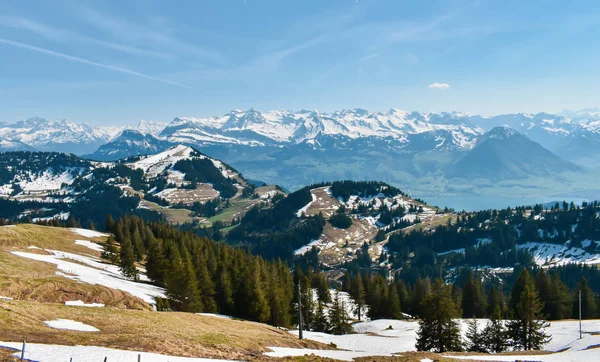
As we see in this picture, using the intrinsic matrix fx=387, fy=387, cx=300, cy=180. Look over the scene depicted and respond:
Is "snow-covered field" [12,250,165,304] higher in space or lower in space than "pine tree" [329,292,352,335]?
higher

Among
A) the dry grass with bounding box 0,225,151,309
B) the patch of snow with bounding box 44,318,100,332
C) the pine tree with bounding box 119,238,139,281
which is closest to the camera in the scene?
the patch of snow with bounding box 44,318,100,332

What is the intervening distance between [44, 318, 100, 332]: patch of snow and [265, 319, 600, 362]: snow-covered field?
697 inches

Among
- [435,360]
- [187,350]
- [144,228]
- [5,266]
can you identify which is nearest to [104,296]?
[5,266]

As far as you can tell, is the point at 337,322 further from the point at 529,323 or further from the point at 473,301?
the point at 473,301

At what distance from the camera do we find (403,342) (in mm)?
76000

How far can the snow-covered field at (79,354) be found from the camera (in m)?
27.2

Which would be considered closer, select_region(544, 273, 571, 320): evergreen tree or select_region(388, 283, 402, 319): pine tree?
select_region(544, 273, 571, 320): evergreen tree

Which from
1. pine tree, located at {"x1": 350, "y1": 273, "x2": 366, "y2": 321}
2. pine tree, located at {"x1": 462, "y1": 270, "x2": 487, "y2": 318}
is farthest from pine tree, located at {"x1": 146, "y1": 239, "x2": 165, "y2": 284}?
pine tree, located at {"x1": 462, "y1": 270, "x2": 487, "y2": 318}

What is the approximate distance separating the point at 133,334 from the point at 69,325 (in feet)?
21.2

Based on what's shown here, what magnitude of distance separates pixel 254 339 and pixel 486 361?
1045 inches

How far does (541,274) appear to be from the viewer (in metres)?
110

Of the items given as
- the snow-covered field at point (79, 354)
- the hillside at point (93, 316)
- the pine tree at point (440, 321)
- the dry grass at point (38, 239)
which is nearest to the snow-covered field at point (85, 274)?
the hillside at point (93, 316)

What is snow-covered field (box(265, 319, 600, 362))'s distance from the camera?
46.9m

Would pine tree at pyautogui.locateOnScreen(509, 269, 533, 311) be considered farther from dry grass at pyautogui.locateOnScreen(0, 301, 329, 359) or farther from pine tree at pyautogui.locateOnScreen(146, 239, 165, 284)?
pine tree at pyautogui.locateOnScreen(146, 239, 165, 284)
